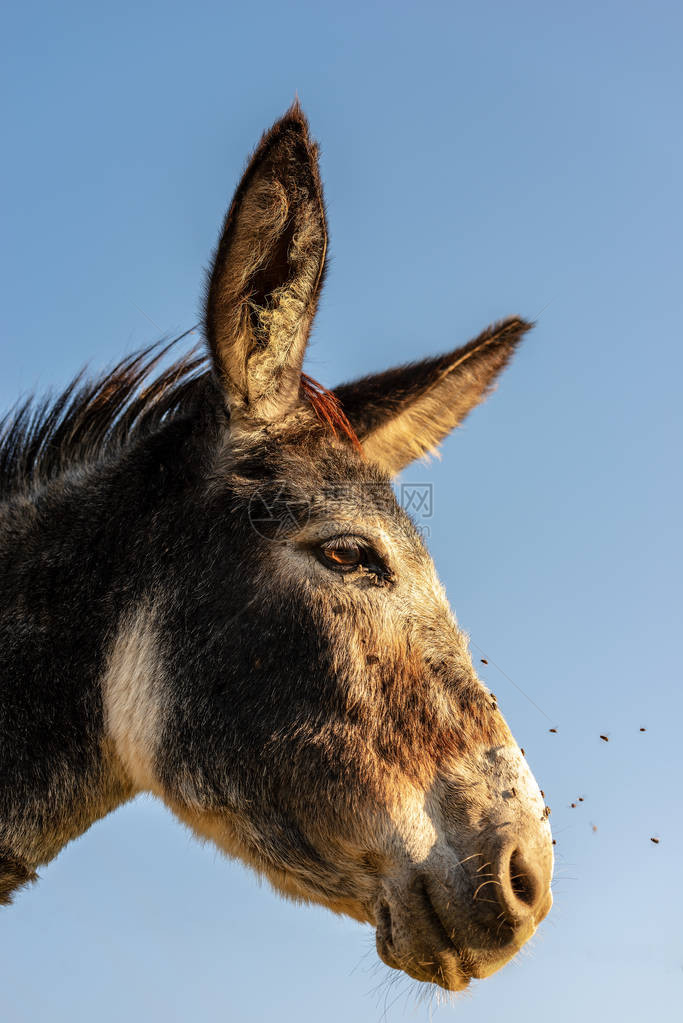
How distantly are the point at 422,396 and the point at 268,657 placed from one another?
1.66 m

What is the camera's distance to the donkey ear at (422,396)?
4.36 metres

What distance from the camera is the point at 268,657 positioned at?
342cm

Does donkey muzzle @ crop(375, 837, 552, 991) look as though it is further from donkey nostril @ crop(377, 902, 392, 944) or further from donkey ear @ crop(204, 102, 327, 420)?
donkey ear @ crop(204, 102, 327, 420)

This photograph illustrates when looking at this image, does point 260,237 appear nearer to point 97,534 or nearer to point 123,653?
point 97,534

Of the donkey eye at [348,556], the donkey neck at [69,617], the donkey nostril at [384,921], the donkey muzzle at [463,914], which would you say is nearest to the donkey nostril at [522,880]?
the donkey muzzle at [463,914]

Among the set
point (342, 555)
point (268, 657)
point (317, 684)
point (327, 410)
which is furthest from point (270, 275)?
point (317, 684)

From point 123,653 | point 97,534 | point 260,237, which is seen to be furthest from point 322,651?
point 260,237

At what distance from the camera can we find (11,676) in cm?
340

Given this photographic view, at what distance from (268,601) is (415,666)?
24.0 inches

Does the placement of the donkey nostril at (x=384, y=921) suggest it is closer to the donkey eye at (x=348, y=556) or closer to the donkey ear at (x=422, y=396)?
the donkey eye at (x=348, y=556)

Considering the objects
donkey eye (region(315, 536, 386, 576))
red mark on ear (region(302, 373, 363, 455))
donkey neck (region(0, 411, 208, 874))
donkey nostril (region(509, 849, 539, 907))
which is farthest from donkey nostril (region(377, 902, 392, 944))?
red mark on ear (region(302, 373, 363, 455))

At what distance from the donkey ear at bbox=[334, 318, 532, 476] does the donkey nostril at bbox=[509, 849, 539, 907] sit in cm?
181

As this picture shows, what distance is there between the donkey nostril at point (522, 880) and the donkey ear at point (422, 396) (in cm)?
181

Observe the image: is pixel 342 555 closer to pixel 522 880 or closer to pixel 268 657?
pixel 268 657
